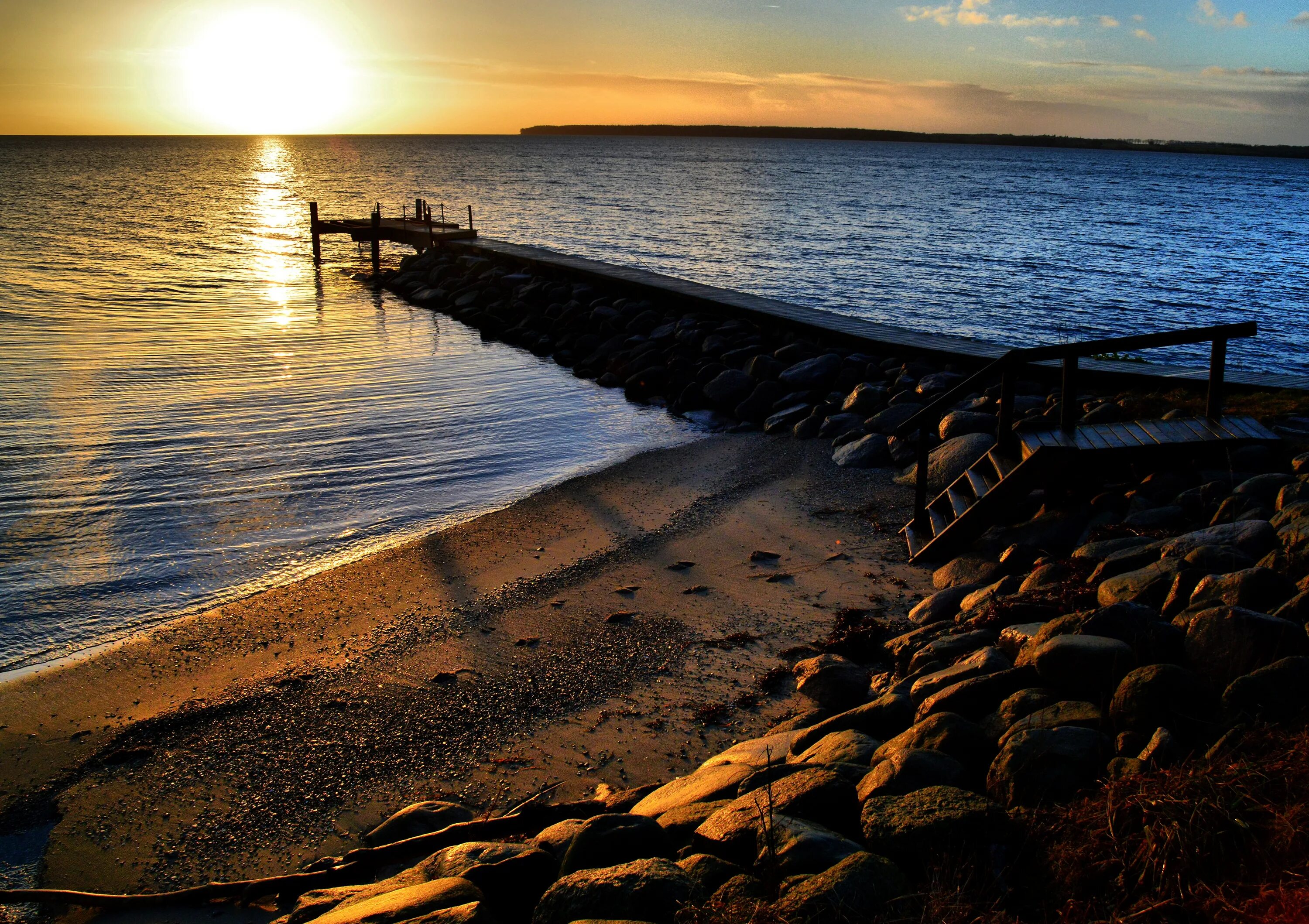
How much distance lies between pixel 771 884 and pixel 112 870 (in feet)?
11.3

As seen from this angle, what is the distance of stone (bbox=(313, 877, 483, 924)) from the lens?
3260 mm

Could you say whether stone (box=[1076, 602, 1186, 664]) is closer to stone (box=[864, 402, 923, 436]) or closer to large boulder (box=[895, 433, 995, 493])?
large boulder (box=[895, 433, 995, 493])

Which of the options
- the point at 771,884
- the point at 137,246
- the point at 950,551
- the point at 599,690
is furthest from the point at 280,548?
the point at 137,246

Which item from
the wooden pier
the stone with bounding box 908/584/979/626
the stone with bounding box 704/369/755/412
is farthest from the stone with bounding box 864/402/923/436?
the wooden pier

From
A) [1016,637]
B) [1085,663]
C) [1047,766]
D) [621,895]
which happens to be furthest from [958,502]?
[621,895]

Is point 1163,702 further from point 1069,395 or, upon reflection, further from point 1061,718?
A: point 1069,395

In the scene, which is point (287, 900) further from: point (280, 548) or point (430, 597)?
point (280, 548)

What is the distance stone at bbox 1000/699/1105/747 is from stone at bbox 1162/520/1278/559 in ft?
6.17

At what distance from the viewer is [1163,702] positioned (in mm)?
3541

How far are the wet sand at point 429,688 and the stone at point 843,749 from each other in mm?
1066

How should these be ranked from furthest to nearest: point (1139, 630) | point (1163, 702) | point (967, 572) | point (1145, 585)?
point (967, 572), point (1145, 585), point (1139, 630), point (1163, 702)

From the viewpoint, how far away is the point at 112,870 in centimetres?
450

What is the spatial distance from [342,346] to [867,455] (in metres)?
12.0

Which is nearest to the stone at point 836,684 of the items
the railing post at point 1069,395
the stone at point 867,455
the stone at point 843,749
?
the stone at point 843,749
